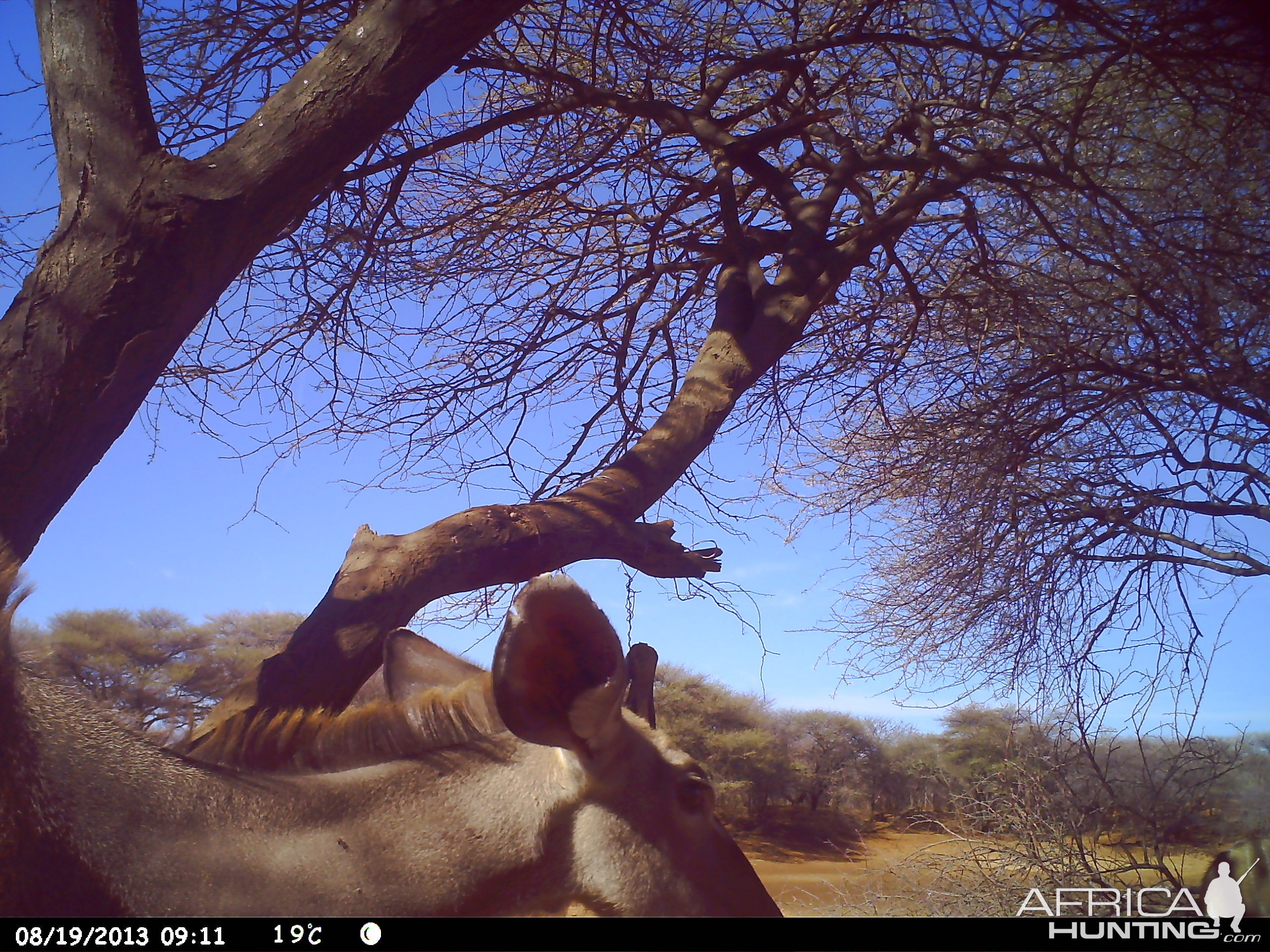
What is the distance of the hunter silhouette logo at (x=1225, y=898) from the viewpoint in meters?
3.78

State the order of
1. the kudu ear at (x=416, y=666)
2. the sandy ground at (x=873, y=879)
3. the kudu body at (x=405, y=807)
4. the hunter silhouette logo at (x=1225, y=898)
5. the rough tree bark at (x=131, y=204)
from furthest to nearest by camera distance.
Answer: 1. the sandy ground at (x=873, y=879)
2. the hunter silhouette logo at (x=1225, y=898)
3. the rough tree bark at (x=131, y=204)
4. the kudu ear at (x=416, y=666)
5. the kudu body at (x=405, y=807)

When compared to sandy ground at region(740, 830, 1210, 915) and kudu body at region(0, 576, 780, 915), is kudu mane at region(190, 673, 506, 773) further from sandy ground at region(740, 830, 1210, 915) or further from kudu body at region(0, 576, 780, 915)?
sandy ground at region(740, 830, 1210, 915)

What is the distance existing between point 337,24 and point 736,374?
121 inches

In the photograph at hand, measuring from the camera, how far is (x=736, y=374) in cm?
463

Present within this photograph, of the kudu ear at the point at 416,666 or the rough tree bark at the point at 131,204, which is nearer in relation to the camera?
the kudu ear at the point at 416,666

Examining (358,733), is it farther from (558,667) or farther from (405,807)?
(558,667)

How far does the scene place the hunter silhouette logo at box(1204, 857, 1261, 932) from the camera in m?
3.78

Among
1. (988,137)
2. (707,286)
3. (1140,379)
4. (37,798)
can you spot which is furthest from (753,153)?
(37,798)

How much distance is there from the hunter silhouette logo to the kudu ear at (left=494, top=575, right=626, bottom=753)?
137 inches

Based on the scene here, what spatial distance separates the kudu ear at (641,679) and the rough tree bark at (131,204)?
6.28 feet

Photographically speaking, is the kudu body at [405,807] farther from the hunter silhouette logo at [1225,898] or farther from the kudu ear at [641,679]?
the hunter silhouette logo at [1225,898]

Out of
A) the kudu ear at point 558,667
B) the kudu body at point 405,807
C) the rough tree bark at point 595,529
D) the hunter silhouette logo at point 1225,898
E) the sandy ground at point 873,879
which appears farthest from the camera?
the sandy ground at point 873,879

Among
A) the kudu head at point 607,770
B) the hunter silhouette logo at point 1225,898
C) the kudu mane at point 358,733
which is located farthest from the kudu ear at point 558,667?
the hunter silhouette logo at point 1225,898

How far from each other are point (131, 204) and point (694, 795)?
2.66 m
